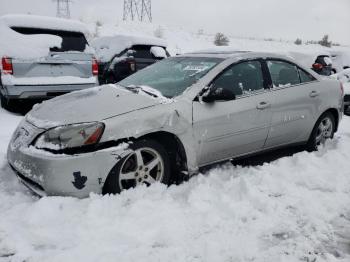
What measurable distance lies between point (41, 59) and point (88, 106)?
3.38 metres

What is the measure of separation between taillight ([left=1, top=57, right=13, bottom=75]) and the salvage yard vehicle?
8.90 ft

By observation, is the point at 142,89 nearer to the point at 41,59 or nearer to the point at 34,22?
the point at 41,59

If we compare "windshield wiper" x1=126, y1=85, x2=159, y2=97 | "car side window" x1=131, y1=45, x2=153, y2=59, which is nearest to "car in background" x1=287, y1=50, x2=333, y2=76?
"car side window" x1=131, y1=45, x2=153, y2=59

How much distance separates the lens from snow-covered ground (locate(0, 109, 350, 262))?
9.06ft

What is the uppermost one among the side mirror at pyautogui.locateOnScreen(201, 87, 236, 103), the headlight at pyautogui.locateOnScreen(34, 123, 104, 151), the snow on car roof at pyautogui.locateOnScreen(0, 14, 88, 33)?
the snow on car roof at pyautogui.locateOnScreen(0, 14, 88, 33)

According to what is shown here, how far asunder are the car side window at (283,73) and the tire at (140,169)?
1884 mm

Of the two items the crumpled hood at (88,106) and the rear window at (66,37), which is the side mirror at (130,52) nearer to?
the rear window at (66,37)

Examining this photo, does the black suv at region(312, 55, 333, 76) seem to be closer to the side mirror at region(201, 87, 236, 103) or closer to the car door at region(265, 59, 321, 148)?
the car door at region(265, 59, 321, 148)

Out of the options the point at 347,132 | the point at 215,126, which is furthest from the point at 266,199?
the point at 347,132

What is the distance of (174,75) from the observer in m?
4.45

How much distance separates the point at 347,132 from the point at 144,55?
5.19 metres

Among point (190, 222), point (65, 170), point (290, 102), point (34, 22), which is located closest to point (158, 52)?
point (34, 22)

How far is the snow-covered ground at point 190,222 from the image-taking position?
9.06 feet

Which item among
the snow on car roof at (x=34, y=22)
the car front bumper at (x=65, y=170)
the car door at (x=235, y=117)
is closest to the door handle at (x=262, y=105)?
the car door at (x=235, y=117)
